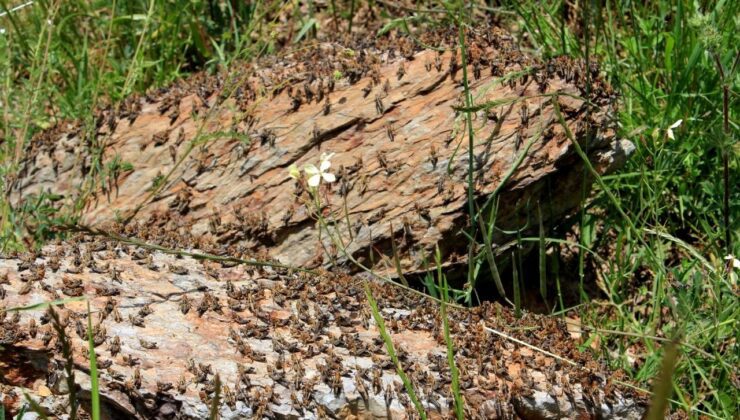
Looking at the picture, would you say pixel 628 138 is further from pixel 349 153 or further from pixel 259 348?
pixel 259 348

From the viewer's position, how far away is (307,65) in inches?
188

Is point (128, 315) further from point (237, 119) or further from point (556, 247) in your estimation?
point (556, 247)

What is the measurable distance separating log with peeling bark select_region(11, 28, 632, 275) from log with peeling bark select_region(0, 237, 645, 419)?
0.40m

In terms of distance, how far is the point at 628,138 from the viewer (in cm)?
408

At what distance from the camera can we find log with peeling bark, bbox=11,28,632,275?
159 inches

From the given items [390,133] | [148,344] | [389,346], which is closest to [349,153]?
[390,133]

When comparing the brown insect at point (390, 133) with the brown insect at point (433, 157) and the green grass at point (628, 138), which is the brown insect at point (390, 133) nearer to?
the brown insect at point (433, 157)

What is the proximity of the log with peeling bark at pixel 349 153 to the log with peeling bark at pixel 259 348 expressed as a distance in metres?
0.40

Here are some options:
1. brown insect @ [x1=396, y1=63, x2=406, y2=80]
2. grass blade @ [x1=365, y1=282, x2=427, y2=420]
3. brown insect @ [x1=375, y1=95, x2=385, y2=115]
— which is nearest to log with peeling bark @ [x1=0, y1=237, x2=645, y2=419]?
grass blade @ [x1=365, y1=282, x2=427, y2=420]

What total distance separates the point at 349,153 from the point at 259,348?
1.43 metres

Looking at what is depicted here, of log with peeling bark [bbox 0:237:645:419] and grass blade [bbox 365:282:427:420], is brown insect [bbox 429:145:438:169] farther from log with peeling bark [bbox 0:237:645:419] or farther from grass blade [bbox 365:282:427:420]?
grass blade [bbox 365:282:427:420]

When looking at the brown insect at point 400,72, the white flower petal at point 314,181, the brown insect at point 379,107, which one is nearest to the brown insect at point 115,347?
the white flower petal at point 314,181

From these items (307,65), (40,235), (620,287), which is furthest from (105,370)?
(620,287)

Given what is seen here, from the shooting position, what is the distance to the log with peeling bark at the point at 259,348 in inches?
113
